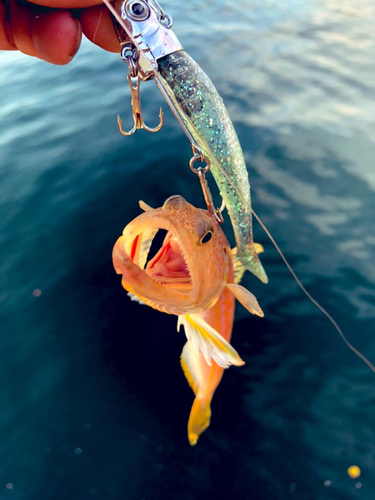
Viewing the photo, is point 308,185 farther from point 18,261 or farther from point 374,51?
point 374,51

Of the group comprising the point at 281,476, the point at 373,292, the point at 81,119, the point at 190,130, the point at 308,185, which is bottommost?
the point at 281,476

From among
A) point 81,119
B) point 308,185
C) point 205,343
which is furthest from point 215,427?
point 81,119

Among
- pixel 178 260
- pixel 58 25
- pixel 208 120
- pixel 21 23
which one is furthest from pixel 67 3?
pixel 178 260

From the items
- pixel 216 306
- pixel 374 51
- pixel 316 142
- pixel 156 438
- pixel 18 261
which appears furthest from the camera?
pixel 374 51

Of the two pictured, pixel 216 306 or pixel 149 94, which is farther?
pixel 149 94

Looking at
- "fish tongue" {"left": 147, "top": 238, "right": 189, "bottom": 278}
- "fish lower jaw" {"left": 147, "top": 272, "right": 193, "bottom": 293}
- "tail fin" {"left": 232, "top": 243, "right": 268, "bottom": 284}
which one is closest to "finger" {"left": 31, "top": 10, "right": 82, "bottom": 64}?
"fish tongue" {"left": 147, "top": 238, "right": 189, "bottom": 278}

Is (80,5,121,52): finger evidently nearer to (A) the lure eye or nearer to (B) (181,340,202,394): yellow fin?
(A) the lure eye
